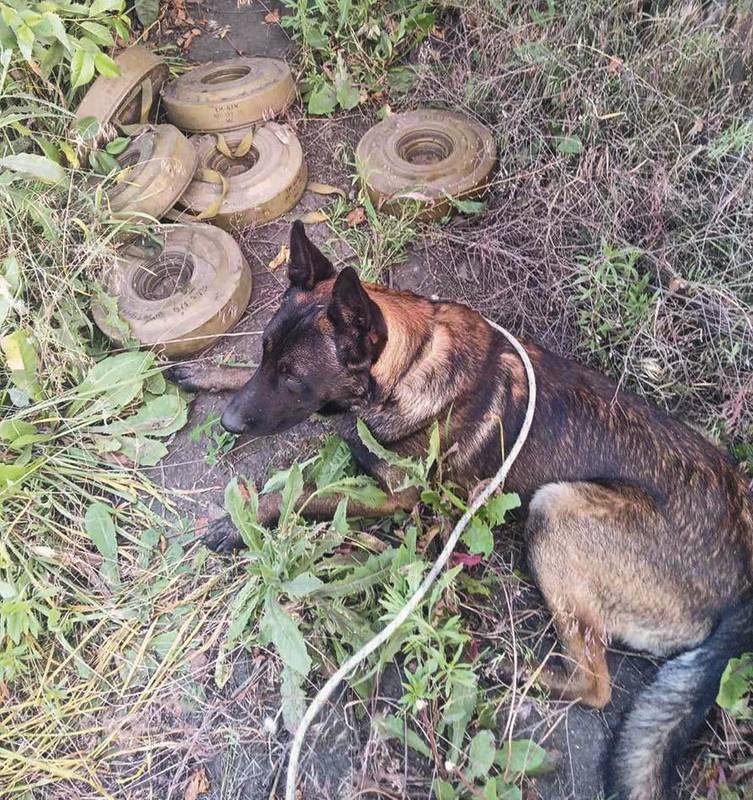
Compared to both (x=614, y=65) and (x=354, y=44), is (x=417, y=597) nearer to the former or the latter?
(x=614, y=65)

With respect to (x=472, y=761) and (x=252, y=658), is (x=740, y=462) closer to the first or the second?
(x=472, y=761)

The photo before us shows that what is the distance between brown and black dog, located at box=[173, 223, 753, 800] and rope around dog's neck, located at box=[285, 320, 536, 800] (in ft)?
0.20

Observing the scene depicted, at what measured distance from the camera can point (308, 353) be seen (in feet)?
9.68

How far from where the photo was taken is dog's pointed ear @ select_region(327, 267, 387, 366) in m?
2.65

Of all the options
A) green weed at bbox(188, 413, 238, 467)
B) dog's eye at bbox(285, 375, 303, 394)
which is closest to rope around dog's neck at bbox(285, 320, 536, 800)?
dog's eye at bbox(285, 375, 303, 394)

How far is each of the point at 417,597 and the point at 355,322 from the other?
118cm

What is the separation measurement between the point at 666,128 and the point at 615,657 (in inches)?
116

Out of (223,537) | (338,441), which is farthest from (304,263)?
(223,537)

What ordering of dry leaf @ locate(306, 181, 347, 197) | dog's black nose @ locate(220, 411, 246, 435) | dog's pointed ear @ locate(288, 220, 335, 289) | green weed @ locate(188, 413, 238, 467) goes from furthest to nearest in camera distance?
Result: dry leaf @ locate(306, 181, 347, 197)
green weed @ locate(188, 413, 238, 467)
dog's black nose @ locate(220, 411, 246, 435)
dog's pointed ear @ locate(288, 220, 335, 289)

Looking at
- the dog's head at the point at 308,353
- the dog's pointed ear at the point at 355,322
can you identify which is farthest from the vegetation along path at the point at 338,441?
the dog's pointed ear at the point at 355,322

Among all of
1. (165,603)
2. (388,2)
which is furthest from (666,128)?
(165,603)

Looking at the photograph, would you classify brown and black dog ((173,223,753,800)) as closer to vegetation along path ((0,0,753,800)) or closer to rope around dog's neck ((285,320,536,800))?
rope around dog's neck ((285,320,536,800))

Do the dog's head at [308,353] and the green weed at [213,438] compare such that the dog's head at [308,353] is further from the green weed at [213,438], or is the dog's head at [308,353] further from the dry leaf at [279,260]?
the dry leaf at [279,260]

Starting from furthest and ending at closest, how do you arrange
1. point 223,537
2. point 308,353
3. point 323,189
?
1. point 323,189
2. point 223,537
3. point 308,353
